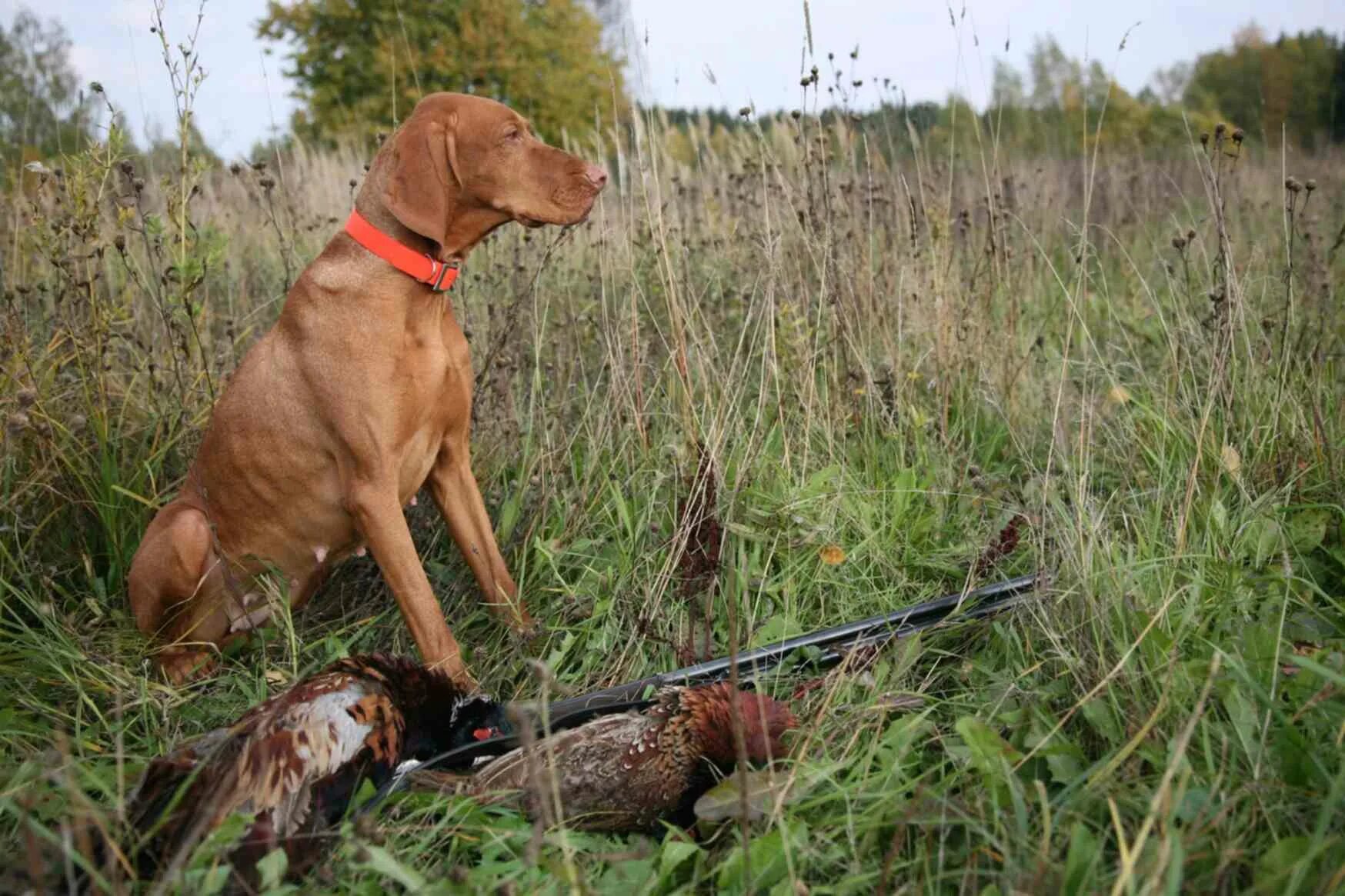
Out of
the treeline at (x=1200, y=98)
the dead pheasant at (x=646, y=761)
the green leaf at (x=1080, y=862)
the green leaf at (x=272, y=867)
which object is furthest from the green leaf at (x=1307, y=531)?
the treeline at (x=1200, y=98)

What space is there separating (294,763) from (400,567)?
97 cm

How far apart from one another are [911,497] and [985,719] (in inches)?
43.5

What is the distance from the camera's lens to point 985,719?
206 cm

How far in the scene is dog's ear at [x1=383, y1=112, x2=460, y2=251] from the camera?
267cm

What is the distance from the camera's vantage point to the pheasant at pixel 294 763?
1634 mm

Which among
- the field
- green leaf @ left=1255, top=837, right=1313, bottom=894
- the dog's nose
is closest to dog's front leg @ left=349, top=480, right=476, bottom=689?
the field

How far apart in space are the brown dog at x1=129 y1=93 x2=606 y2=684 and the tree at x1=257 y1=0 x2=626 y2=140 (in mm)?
12856

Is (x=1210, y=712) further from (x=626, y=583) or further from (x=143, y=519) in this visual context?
(x=143, y=519)

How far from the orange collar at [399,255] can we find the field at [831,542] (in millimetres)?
625

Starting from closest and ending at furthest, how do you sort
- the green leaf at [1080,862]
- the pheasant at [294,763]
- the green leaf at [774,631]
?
the green leaf at [1080,862] → the pheasant at [294,763] → the green leaf at [774,631]

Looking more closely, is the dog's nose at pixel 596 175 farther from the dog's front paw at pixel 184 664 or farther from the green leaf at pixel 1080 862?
the green leaf at pixel 1080 862

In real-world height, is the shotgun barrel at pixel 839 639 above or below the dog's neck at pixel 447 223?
Result: below

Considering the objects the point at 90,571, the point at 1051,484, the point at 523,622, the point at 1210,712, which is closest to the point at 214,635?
the point at 90,571

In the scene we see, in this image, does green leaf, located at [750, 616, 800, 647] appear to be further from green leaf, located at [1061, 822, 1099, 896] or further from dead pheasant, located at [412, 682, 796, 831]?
green leaf, located at [1061, 822, 1099, 896]
